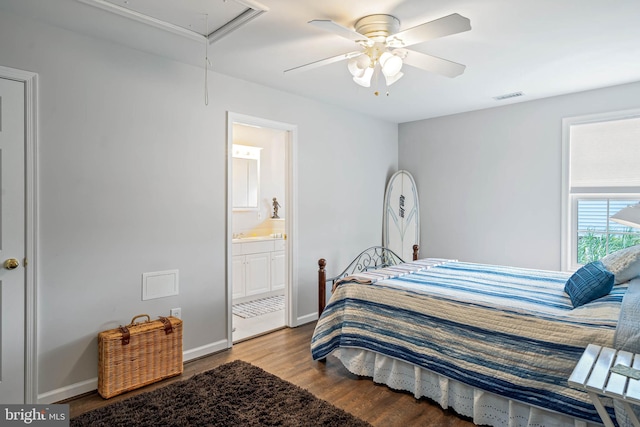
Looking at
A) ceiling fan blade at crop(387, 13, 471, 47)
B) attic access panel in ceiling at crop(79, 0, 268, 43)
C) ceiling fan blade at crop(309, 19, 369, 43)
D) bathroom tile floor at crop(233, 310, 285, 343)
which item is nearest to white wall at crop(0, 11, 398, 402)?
bathroom tile floor at crop(233, 310, 285, 343)

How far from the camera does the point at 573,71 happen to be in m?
3.32

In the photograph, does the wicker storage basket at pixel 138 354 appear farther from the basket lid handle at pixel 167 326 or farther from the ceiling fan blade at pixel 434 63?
the ceiling fan blade at pixel 434 63

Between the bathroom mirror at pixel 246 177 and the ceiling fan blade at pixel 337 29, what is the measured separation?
11.3 ft

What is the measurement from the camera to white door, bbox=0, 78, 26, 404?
2354mm

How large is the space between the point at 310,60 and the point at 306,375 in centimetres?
253

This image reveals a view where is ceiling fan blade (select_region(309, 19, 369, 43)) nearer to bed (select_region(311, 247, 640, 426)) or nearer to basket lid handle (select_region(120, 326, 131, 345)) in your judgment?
bed (select_region(311, 247, 640, 426))

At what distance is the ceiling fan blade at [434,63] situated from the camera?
2.39 m

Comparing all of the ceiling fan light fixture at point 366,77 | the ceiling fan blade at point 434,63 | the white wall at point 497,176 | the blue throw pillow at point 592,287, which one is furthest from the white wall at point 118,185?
the blue throw pillow at point 592,287

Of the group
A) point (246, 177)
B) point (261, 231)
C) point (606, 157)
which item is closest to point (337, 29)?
point (606, 157)

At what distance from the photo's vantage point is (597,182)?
12.8 ft

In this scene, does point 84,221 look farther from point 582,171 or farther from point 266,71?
point 582,171

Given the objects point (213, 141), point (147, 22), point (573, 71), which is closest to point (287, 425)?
point (213, 141)

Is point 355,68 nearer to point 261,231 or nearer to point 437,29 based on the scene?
point 437,29

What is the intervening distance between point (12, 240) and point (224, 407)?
5.63 feet
